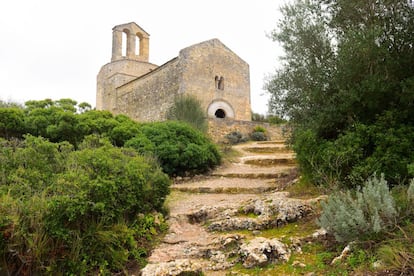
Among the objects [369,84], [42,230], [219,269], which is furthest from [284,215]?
[42,230]

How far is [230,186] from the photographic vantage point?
8992mm

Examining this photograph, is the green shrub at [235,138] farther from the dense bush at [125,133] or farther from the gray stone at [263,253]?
the gray stone at [263,253]

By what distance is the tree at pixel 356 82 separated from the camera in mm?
6230

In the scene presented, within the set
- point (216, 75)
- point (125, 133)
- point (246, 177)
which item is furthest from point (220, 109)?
point (246, 177)

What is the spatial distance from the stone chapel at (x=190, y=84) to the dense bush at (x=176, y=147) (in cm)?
748

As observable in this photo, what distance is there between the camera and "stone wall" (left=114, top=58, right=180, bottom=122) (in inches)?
838

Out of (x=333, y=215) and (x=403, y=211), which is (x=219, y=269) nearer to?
(x=333, y=215)

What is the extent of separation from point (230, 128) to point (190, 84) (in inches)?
164

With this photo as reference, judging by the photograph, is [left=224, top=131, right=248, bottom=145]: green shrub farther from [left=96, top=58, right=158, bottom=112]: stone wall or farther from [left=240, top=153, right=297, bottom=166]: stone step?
[left=96, top=58, right=158, bottom=112]: stone wall

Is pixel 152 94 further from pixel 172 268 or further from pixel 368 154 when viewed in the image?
pixel 172 268

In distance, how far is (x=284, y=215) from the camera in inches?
217

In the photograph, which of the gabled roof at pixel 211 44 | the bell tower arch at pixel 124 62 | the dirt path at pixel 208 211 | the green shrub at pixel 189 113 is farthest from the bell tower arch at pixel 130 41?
the dirt path at pixel 208 211

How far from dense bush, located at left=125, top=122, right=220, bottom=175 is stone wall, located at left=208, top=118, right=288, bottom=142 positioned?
5.75m

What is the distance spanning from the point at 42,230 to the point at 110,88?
2480cm
